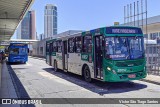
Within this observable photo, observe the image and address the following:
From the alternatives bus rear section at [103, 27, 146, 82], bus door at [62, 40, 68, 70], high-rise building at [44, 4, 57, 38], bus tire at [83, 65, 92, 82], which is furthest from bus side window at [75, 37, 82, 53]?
high-rise building at [44, 4, 57, 38]

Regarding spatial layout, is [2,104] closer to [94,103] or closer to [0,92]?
[0,92]

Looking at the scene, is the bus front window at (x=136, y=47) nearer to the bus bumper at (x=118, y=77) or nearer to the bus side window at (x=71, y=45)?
the bus bumper at (x=118, y=77)

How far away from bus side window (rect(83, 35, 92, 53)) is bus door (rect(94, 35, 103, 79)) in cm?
58

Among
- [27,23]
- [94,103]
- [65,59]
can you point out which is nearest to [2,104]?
[94,103]

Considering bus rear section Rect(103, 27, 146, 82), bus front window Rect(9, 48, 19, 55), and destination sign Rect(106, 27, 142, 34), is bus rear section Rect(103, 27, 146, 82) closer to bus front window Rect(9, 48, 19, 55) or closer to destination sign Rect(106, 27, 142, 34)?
destination sign Rect(106, 27, 142, 34)

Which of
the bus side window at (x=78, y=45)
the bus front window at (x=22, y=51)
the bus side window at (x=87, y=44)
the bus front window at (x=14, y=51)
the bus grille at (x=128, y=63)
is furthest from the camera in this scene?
the bus front window at (x=22, y=51)

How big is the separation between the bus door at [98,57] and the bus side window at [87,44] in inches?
22.8

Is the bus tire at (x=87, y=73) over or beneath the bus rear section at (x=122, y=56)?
beneath

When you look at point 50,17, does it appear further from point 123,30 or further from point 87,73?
point 123,30

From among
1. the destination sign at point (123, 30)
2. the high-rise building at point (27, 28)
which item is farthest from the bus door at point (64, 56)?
the high-rise building at point (27, 28)

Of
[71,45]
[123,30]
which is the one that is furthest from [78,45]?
[123,30]

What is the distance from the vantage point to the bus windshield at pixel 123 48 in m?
10.5

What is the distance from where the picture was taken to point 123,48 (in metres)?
10.7

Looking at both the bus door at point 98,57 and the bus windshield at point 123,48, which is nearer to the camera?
the bus windshield at point 123,48
